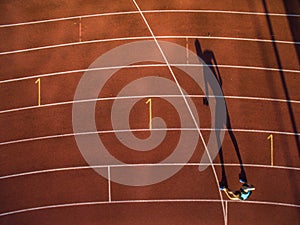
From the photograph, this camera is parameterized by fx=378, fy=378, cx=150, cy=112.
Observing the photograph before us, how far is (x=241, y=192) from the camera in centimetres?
1228

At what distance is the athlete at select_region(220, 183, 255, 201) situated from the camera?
12132mm

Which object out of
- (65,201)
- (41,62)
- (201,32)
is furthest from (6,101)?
(201,32)

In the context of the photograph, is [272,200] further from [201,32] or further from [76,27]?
[76,27]

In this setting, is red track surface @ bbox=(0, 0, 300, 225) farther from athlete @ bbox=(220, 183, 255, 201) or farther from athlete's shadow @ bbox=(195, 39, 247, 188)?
athlete @ bbox=(220, 183, 255, 201)

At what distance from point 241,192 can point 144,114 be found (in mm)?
4174

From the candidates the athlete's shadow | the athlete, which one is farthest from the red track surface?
the athlete

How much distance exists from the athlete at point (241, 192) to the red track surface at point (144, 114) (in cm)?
29

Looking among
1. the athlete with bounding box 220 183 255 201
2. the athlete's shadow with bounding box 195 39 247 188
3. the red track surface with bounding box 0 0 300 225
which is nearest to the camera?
the athlete with bounding box 220 183 255 201

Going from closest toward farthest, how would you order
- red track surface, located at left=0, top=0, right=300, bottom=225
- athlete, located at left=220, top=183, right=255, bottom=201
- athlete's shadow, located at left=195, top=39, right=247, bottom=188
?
athlete, located at left=220, top=183, right=255, bottom=201, red track surface, located at left=0, top=0, right=300, bottom=225, athlete's shadow, located at left=195, top=39, right=247, bottom=188

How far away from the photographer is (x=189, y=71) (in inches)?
534

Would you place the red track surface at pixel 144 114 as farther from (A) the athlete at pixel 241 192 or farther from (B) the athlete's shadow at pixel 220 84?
(A) the athlete at pixel 241 192

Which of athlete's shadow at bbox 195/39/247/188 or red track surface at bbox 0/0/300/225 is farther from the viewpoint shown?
athlete's shadow at bbox 195/39/247/188

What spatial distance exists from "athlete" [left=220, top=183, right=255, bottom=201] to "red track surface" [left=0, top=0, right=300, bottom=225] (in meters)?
0.29

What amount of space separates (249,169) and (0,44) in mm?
9961
